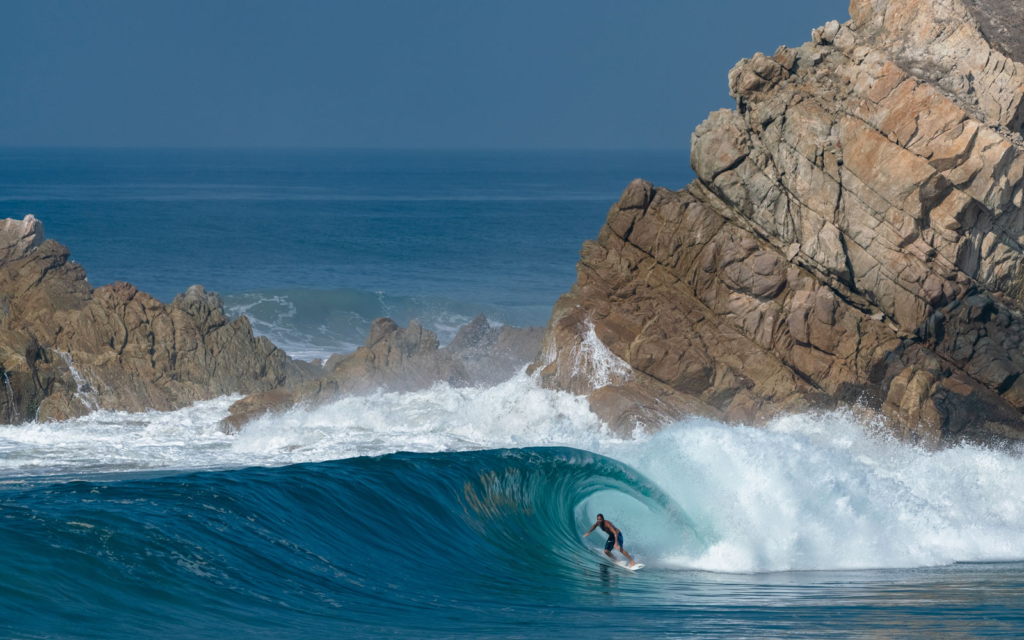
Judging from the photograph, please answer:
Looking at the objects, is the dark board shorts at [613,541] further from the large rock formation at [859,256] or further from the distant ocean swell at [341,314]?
the distant ocean swell at [341,314]

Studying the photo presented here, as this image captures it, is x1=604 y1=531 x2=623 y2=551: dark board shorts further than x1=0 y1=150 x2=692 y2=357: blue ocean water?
No

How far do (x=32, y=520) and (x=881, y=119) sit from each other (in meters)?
19.0

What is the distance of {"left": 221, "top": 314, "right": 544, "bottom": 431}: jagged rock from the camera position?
25141 mm

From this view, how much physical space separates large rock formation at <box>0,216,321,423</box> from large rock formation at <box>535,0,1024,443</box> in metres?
9.19

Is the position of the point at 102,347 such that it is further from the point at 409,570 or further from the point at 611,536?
the point at 611,536

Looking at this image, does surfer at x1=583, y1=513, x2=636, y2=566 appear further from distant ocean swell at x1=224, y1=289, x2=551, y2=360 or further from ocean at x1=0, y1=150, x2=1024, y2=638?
distant ocean swell at x1=224, y1=289, x2=551, y2=360

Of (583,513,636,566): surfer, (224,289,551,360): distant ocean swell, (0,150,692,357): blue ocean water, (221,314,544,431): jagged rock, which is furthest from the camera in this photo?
(0,150,692,357): blue ocean water

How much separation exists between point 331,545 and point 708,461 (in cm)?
664

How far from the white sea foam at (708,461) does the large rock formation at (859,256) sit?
1.16 m

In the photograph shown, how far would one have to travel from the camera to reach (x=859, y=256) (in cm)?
2302

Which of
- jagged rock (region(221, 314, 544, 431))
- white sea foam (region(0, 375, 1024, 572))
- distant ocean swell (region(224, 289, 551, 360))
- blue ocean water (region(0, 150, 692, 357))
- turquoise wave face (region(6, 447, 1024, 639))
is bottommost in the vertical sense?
turquoise wave face (region(6, 447, 1024, 639))

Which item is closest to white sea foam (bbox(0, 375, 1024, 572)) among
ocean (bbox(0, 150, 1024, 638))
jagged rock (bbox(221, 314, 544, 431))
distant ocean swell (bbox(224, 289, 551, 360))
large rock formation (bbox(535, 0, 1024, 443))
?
ocean (bbox(0, 150, 1024, 638))

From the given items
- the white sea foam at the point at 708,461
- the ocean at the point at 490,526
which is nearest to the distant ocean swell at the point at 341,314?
the white sea foam at the point at 708,461

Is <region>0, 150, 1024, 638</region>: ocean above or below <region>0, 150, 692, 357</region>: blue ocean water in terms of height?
below
